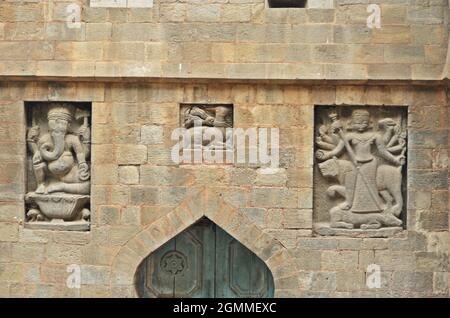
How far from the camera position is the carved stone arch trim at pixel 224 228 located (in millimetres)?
9695

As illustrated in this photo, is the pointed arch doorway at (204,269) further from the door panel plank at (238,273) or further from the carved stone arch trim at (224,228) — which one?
the carved stone arch trim at (224,228)

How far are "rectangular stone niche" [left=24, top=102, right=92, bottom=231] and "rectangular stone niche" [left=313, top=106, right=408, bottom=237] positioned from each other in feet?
7.68

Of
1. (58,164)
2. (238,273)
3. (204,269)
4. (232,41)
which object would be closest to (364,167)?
(238,273)

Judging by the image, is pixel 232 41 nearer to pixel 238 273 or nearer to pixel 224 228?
pixel 224 228

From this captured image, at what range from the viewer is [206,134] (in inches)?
384

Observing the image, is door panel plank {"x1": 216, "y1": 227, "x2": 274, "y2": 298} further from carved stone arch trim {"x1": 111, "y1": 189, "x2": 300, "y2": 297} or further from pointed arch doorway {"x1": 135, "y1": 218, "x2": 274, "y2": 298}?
carved stone arch trim {"x1": 111, "y1": 189, "x2": 300, "y2": 297}

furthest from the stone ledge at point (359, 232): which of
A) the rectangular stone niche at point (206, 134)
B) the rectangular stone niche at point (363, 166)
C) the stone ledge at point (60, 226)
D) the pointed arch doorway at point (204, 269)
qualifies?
the stone ledge at point (60, 226)

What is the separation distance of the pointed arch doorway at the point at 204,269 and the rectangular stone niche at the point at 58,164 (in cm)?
86

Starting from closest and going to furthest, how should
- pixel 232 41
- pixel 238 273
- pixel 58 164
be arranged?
pixel 232 41 < pixel 58 164 < pixel 238 273

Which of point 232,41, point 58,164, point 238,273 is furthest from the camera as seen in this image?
point 238,273

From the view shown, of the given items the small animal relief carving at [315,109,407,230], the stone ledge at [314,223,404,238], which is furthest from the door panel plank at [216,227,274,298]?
the small animal relief carving at [315,109,407,230]

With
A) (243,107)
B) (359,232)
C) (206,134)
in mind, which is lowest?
(359,232)

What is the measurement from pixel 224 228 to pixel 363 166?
1511 mm
